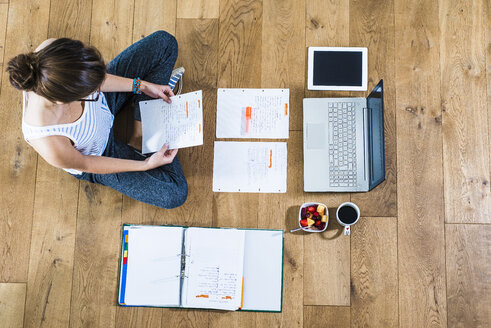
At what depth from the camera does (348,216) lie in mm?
1397

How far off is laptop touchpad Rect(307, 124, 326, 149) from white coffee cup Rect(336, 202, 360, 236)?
25 centimetres

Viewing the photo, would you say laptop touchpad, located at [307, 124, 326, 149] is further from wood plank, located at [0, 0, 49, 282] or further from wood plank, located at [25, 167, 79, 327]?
wood plank, located at [0, 0, 49, 282]

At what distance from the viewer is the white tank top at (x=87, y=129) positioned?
3.45 ft

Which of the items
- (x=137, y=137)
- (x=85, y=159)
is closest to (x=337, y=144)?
(x=137, y=137)

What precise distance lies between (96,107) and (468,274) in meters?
1.52

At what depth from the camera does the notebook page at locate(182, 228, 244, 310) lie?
1.43 meters

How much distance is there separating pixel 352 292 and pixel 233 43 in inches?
43.8

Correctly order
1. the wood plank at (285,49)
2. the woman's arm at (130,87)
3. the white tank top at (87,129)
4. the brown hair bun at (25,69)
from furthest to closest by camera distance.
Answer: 1. the wood plank at (285,49)
2. the woman's arm at (130,87)
3. the white tank top at (87,129)
4. the brown hair bun at (25,69)

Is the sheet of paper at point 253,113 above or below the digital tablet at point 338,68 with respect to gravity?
below

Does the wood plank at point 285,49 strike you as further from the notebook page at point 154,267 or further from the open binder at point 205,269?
the notebook page at point 154,267

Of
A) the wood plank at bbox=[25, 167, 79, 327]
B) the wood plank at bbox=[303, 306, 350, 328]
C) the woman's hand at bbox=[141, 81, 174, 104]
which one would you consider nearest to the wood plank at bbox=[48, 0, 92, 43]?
the woman's hand at bbox=[141, 81, 174, 104]

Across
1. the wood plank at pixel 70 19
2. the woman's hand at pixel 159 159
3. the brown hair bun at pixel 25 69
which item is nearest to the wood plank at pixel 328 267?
the woman's hand at pixel 159 159

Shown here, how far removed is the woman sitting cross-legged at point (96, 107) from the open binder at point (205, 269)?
18 centimetres

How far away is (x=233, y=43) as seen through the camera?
60.8 inches
